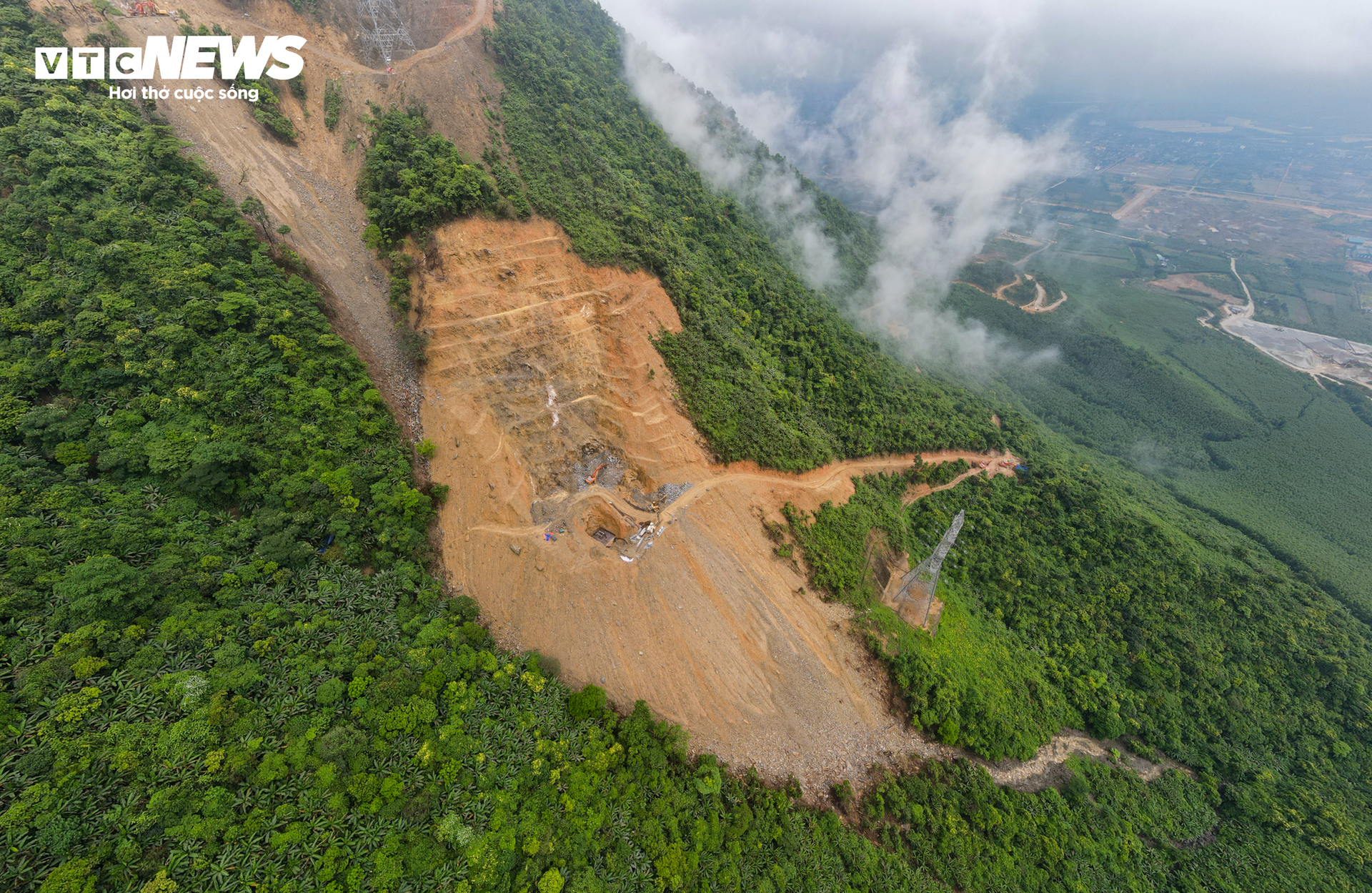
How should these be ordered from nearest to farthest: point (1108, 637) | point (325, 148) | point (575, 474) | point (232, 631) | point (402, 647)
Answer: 1. point (232, 631)
2. point (402, 647)
3. point (575, 474)
4. point (325, 148)
5. point (1108, 637)

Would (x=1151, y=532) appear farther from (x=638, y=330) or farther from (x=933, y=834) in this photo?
(x=638, y=330)

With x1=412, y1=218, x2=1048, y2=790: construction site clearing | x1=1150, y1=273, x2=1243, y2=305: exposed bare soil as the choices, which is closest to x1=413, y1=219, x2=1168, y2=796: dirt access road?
x1=412, y1=218, x2=1048, y2=790: construction site clearing

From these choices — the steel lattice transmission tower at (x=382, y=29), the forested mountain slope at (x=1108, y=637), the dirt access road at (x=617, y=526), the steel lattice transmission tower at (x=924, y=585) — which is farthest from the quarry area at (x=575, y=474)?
the steel lattice transmission tower at (x=924, y=585)

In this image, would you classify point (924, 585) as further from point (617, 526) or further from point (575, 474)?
point (575, 474)

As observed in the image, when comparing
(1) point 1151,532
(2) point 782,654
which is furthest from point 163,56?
(1) point 1151,532

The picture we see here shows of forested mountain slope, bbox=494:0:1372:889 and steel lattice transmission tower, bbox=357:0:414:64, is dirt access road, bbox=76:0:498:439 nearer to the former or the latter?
steel lattice transmission tower, bbox=357:0:414:64

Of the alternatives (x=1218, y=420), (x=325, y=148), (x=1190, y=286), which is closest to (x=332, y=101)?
(x=325, y=148)
